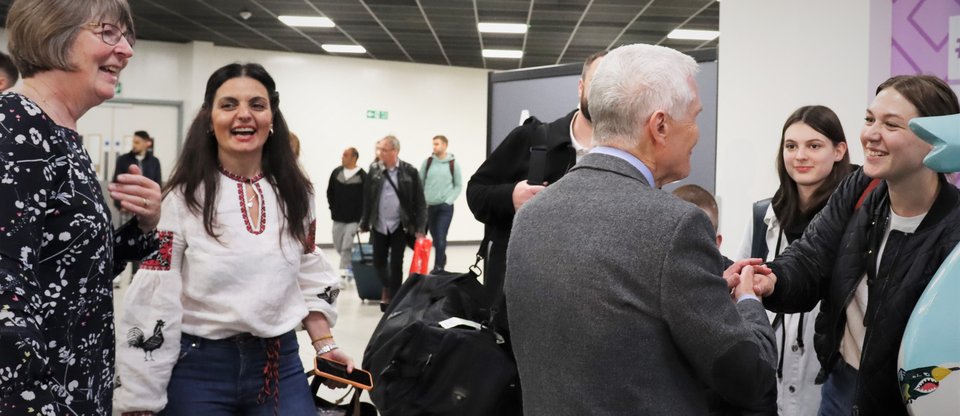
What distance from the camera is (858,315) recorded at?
6.51 ft

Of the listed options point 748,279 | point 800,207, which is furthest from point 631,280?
point 800,207

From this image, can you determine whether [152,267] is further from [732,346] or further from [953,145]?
[953,145]

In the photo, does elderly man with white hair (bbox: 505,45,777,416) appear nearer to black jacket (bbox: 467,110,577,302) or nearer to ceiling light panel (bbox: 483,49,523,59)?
black jacket (bbox: 467,110,577,302)

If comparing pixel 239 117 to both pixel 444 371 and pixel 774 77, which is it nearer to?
pixel 444 371

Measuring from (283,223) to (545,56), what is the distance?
1320cm

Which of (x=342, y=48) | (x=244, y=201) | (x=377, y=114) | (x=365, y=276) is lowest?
(x=365, y=276)

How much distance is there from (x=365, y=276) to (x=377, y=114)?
793 cm

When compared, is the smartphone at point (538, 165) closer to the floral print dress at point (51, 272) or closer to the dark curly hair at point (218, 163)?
the dark curly hair at point (218, 163)

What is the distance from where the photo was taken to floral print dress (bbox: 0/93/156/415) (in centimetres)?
122

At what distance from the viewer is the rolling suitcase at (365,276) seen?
26.5 ft

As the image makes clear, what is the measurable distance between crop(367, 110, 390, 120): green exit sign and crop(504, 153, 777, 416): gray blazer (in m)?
14.4

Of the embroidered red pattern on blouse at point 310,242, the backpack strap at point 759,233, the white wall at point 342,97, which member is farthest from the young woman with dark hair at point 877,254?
the white wall at point 342,97

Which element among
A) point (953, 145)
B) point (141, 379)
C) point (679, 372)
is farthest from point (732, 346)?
point (141, 379)

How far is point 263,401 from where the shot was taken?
77.4 inches
